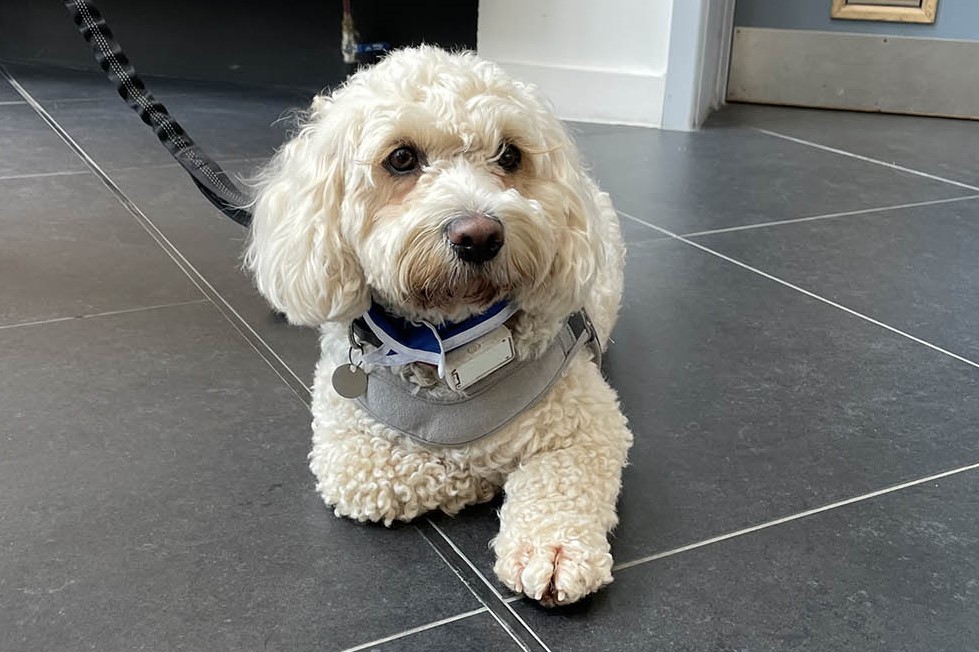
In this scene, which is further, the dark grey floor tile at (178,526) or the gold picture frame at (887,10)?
the gold picture frame at (887,10)

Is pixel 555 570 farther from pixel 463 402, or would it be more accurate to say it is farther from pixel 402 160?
pixel 402 160

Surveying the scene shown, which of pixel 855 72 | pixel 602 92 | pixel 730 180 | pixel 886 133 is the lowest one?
pixel 730 180

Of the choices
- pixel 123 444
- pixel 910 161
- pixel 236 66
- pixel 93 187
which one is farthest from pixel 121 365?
pixel 236 66

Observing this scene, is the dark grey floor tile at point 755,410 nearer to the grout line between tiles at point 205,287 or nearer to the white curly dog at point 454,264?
the white curly dog at point 454,264

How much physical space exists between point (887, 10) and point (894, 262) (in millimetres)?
2474

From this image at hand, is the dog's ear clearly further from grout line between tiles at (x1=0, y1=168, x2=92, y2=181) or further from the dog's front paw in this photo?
grout line between tiles at (x1=0, y1=168, x2=92, y2=181)

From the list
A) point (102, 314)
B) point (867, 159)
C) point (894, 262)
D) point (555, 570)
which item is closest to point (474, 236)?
point (555, 570)

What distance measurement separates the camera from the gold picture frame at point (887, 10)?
182 inches

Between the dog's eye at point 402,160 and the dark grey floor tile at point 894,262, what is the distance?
1344 millimetres

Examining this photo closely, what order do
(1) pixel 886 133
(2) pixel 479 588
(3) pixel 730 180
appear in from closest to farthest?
(2) pixel 479 588
(3) pixel 730 180
(1) pixel 886 133

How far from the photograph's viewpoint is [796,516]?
1.52 metres

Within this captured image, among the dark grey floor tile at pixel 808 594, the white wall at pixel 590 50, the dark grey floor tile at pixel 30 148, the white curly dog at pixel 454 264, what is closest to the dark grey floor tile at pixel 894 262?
the dark grey floor tile at pixel 808 594

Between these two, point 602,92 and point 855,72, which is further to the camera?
point 855,72

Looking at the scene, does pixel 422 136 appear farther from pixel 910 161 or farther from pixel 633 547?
pixel 910 161
